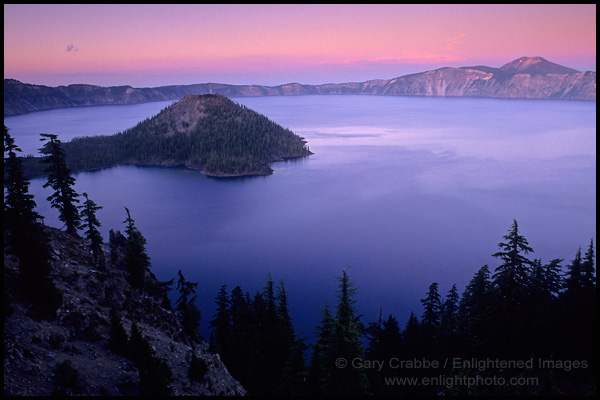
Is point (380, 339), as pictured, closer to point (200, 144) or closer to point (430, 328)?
point (430, 328)

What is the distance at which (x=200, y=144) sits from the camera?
158 metres

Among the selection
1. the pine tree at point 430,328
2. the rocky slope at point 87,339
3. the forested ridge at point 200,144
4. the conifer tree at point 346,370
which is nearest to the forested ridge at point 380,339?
the conifer tree at point 346,370

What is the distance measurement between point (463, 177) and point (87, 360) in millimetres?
116889

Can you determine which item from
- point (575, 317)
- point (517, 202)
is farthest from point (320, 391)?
point (517, 202)

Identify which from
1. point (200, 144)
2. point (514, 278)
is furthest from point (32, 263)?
point (200, 144)

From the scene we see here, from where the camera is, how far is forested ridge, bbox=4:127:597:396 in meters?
19.5

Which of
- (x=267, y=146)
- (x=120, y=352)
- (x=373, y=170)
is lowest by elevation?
(x=120, y=352)

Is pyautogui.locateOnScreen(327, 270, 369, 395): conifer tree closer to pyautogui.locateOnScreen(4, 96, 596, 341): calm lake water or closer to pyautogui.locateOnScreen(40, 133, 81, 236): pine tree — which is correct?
pyautogui.locateOnScreen(40, 133, 81, 236): pine tree

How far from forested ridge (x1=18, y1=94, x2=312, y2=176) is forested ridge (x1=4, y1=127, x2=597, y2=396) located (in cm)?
10431

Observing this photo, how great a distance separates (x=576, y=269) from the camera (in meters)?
28.4

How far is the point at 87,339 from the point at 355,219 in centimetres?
6656

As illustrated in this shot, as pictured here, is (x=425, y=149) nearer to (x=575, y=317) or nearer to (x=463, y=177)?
(x=463, y=177)

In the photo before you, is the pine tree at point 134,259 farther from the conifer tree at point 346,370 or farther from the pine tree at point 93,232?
the conifer tree at point 346,370

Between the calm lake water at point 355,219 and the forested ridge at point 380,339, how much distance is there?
15.4 meters
